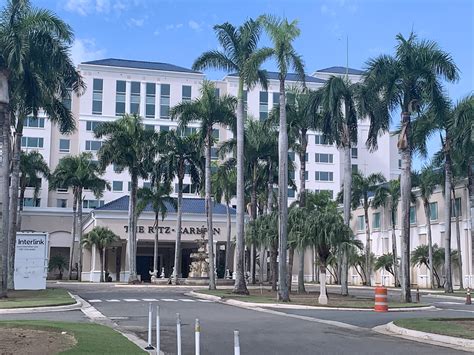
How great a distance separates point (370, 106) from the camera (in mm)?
36562

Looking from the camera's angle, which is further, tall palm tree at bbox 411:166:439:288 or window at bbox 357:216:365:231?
window at bbox 357:216:365:231

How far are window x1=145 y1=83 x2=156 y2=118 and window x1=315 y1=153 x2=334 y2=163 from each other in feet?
85.9

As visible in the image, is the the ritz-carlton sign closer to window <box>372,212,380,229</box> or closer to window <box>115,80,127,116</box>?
window <box>372,212,380,229</box>

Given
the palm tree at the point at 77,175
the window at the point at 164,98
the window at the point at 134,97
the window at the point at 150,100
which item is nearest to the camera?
the palm tree at the point at 77,175

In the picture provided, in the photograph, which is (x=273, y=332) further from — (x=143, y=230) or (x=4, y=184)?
(x=143, y=230)

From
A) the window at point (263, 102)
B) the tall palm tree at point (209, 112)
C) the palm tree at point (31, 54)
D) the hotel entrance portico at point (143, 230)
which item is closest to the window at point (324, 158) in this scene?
the window at point (263, 102)

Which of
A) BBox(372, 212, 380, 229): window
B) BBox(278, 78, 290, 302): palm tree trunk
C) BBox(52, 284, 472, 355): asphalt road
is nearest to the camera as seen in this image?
BBox(52, 284, 472, 355): asphalt road

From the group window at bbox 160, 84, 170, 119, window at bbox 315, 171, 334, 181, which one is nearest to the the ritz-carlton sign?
window at bbox 160, 84, 170, 119

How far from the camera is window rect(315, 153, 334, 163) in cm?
10000

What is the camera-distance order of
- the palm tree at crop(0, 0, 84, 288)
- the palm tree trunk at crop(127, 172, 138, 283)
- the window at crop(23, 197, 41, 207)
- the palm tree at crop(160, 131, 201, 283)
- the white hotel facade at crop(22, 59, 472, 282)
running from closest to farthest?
1. the palm tree at crop(0, 0, 84, 288)
2. the palm tree at crop(160, 131, 201, 283)
3. the palm tree trunk at crop(127, 172, 138, 283)
4. the window at crop(23, 197, 41, 207)
5. the white hotel facade at crop(22, 59, 472, 282)

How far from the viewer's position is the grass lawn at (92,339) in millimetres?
12500

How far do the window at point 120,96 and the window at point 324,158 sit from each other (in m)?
30.4

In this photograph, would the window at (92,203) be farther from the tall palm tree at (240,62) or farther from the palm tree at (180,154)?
the tall palm tree at (240,62)

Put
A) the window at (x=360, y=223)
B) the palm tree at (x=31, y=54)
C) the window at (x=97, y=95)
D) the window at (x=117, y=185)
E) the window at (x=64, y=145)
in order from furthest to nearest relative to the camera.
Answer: the window at (x=117, y=185)
the window at (x=64, y=145)
the window at (x=97, y=95)
the window at (x=360, y=223)
the palm tree at (x=31, y=54)
